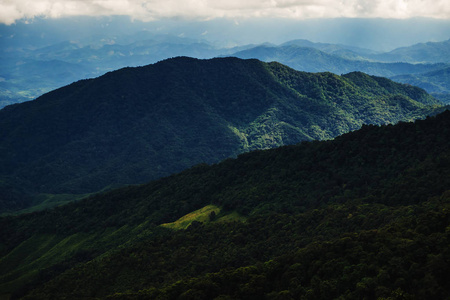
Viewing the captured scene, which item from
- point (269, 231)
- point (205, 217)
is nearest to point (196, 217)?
point (205, 217)

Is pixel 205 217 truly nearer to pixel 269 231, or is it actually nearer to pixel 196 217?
pixel 196 217

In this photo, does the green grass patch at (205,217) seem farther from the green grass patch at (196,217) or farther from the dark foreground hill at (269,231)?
the dark foreground hill at (269,231)

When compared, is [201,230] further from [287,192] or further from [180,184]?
[180,184]

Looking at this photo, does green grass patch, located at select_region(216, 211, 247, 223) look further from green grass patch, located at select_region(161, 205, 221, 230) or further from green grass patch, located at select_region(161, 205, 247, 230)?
green grass patch, located at select_region(161, 205, 221, 230)

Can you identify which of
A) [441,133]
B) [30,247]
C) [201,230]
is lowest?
[30,247]

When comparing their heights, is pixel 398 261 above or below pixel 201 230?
above

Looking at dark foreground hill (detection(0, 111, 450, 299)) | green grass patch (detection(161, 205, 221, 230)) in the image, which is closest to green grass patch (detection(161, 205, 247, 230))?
green grass patch (detection(161, 205, 221, 230))

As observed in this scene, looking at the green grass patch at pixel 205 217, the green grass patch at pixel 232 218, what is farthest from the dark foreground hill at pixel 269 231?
the green grass patch at pixel 232 218

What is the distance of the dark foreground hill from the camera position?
48.7m

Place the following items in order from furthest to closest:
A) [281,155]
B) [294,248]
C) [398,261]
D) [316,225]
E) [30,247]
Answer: [30,247], [281,155], [316,225], [294,248], [398,261]

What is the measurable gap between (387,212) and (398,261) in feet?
88.9

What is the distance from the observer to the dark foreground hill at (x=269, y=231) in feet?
160

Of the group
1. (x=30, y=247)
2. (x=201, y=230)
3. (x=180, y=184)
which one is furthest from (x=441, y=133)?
(x=30, y=247)

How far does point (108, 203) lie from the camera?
473ft
